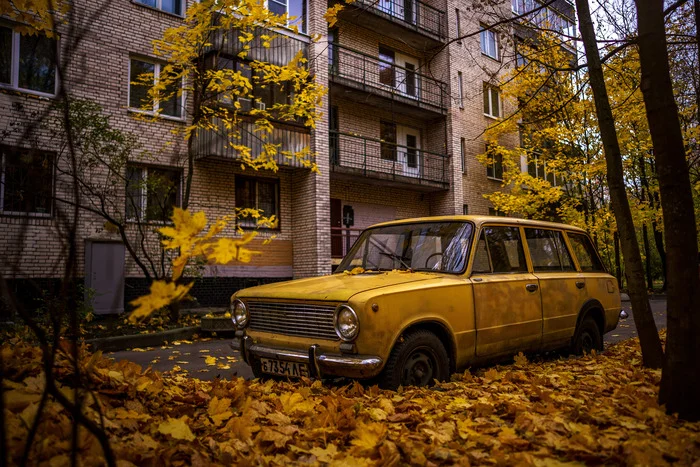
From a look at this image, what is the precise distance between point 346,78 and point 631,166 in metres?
10.7

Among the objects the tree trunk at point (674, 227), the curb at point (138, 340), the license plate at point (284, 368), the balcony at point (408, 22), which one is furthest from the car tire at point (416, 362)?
the balcony at point (408, 22)

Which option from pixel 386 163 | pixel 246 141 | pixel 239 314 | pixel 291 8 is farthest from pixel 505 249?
pixel 386 163

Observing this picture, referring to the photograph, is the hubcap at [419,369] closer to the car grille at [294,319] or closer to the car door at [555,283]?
the car grille at [294,319]

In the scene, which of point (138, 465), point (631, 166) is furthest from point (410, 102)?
point (138, 465)

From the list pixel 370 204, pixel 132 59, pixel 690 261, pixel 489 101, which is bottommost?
pixel 690 261

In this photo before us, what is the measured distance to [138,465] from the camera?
2256 millimetres

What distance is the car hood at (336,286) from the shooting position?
4113 mm

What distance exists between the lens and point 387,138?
2062 cm

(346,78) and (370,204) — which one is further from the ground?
(346,78)

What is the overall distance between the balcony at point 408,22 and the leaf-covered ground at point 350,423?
679 inches

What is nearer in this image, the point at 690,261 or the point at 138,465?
the point at 138,465

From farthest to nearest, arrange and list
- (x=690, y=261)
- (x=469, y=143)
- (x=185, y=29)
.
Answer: (x=469, y=143)
(x=185, y=29)
(x=690, y=261)

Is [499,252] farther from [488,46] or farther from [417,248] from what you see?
[488,46]

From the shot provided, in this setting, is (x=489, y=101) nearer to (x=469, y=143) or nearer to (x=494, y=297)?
(x=469, y=143)
